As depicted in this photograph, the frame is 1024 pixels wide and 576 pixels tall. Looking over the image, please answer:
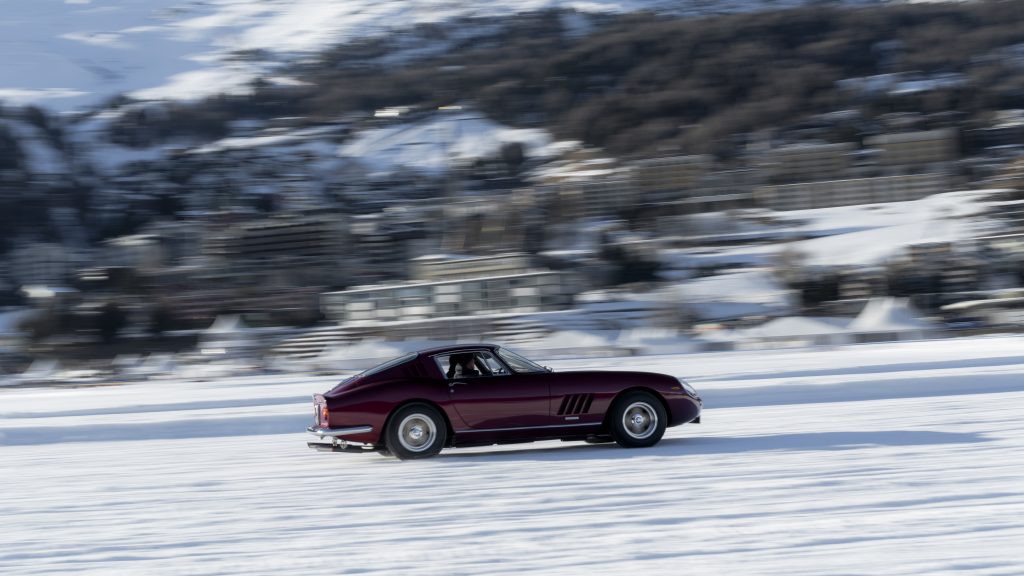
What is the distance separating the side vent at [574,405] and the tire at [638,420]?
262 millimetres

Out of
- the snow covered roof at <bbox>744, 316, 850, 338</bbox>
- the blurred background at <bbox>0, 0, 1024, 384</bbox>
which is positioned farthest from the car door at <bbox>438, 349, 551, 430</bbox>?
the snow covered roof at <bbox>744, 316, 850, 338</bbox>

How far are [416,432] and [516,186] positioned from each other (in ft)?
348

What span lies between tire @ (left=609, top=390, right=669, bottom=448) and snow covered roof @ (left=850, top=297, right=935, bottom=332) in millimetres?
41104

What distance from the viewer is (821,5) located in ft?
559

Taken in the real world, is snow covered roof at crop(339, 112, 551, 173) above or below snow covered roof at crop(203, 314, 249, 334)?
above

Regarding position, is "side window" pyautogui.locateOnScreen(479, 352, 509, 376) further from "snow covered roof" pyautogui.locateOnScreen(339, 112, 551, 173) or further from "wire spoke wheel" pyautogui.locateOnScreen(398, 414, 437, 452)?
"snow covered roof" pyautogui.locateOnScreen(339, 112, 551, 173)

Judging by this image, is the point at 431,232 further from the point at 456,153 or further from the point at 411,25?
the point at 411,25

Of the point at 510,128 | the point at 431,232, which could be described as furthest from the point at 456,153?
the point at 431,232

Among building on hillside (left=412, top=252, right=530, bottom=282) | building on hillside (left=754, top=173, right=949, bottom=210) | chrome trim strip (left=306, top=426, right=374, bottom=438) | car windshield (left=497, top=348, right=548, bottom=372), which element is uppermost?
building on hillside (left=754, top=173, right=949, bottom=210)

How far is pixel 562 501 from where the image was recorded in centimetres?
720

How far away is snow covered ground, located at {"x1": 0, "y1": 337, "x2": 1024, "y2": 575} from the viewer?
5688 millimetres

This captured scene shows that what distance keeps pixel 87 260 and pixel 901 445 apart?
91.8m

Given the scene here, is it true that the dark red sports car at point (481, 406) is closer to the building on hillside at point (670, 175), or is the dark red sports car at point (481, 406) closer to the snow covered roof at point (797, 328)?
the snow covered roof at point (797, 328)

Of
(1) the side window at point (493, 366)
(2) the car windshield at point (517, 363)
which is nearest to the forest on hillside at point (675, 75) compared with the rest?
(2) the car windshield at point (517, 363)
